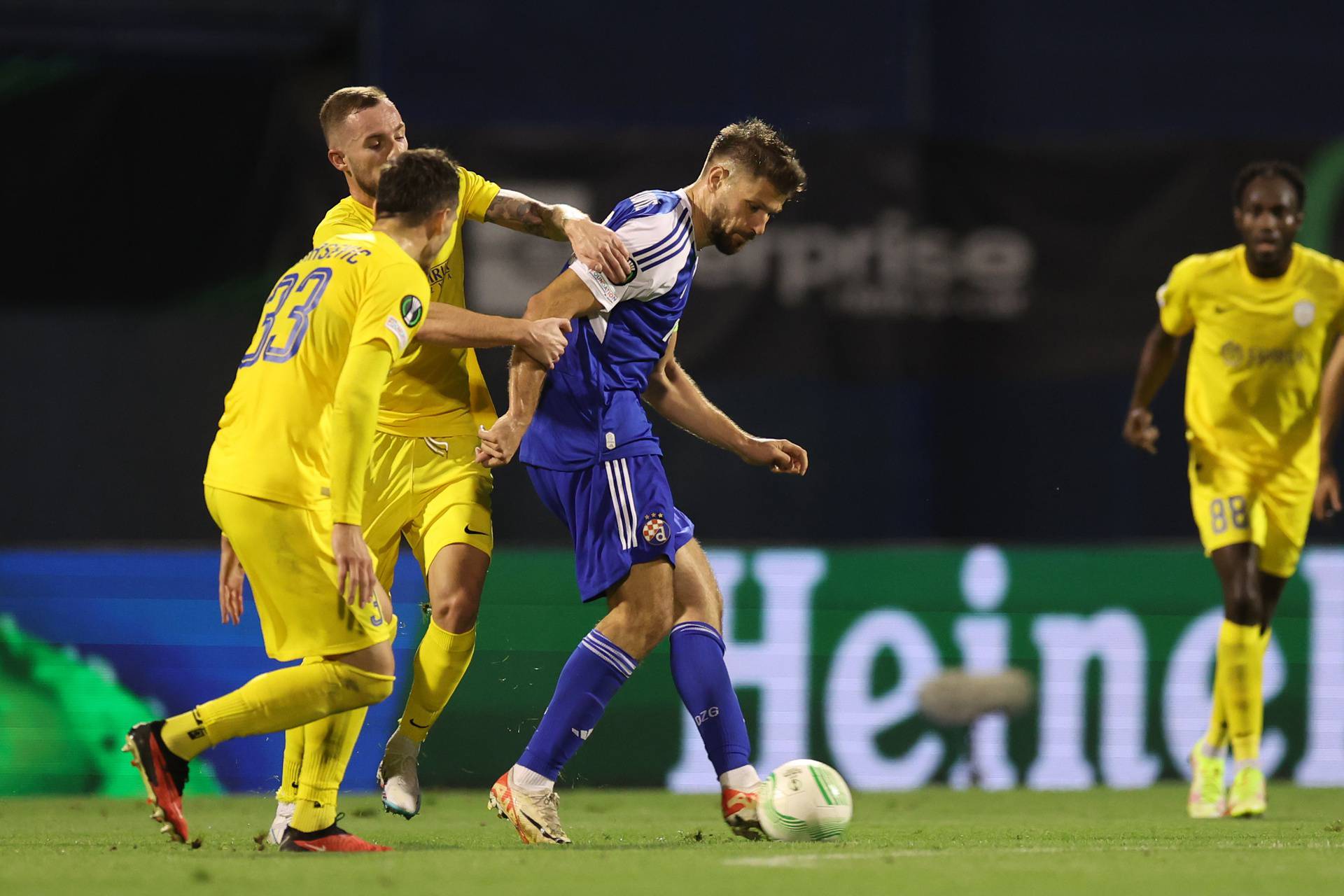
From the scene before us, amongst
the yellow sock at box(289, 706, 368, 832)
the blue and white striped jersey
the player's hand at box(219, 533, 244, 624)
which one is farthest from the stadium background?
the yellow sock at box(289, 706, 368, 832)

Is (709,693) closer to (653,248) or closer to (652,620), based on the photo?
(652,620)

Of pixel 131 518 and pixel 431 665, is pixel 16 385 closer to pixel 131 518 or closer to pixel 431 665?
pixel 131 518

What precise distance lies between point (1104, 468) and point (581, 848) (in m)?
7.01

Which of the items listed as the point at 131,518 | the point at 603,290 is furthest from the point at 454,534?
the point at 131,518

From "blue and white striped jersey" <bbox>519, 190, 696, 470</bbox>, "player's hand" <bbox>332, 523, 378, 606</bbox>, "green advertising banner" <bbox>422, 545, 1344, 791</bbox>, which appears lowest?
"green advertising banner" <bbox>422, 545, 1344, 791</bbox>

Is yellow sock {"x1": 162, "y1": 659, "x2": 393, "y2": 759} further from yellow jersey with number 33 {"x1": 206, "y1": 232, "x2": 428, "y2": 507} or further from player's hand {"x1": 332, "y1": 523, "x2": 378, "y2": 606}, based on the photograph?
yellow jersey with number 33 {"x1": 206, "y1": 232, "x2": 428, "y2": 507}

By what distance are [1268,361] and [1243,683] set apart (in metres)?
1.24

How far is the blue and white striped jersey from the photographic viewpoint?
6.05 m

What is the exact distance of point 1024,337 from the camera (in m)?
11.7

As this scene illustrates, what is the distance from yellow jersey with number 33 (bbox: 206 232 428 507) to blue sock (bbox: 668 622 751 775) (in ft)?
4.29

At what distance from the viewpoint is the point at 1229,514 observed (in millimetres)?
7637

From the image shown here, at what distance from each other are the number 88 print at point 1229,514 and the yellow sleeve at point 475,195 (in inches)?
118

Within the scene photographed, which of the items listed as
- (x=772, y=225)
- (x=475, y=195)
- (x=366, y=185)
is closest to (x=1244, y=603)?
(x=475, y=195)

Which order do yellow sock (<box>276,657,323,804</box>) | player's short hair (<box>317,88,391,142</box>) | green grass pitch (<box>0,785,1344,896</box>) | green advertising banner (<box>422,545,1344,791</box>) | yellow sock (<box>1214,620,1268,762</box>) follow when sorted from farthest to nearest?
green advertising banner (<box>422,545,1344,791</box>), yellow sock (<box>1214,620,1268,762</box>), player's short hair (<box>317,88,391,142</box>), yellow sock (<box>276,657,323,804</box>), green grass pitch (<box>0,785,1344,896</box>)
